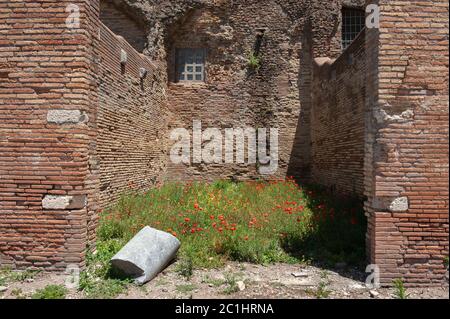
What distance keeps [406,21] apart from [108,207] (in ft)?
20.2

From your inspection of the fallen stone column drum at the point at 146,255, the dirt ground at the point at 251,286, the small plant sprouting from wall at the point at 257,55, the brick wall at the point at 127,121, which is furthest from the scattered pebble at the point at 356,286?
the small plant sprouting from wall at the point at 257,55

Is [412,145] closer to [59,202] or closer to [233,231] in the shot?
[233,231]

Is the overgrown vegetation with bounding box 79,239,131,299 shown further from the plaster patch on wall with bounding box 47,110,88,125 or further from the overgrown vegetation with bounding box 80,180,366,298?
the plaster patch on wall with bounding box 47,110,88,125

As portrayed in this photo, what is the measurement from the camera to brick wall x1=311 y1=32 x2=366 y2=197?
7.35 meters

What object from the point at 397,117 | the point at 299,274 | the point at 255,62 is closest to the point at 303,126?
the point at 255,62

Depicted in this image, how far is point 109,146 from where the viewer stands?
6793mm

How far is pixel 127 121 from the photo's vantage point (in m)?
7.74

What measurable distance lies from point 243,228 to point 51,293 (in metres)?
3.14

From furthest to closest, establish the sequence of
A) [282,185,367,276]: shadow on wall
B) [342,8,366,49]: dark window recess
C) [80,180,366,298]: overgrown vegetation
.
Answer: [342,8,366,49]: dark window recess → [282,185,367,276]: shadow on wall → [80,180,366,298]: overgrown vegetation

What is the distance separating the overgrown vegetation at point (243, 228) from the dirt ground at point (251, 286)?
259 millimetres

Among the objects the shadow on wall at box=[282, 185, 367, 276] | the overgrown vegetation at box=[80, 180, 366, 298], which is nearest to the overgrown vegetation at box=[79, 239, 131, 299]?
the overgrown vegetation at box=[80, 180, 366, 298]

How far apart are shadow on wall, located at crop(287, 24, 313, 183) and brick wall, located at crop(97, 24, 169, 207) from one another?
15.2ft

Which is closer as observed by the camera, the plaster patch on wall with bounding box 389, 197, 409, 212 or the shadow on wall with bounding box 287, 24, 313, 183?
the plaster patch on wall with bounding box 389, 197, 409, 212

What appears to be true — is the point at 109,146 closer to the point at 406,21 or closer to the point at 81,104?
the point at 81,104
